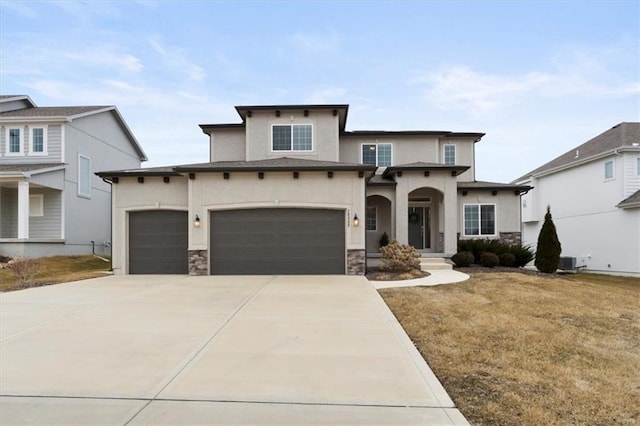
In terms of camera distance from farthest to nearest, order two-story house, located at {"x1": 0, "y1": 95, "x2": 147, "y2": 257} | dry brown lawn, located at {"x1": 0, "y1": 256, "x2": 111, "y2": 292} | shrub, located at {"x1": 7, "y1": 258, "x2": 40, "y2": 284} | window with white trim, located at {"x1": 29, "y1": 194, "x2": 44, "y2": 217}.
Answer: window with white trim, located at {"x1": 29, "y1": 194, "x2": 44, "y2": 217}
two-story house, located at {"x1": 0, "y1": 95, "x2": 147, "y2": 257}
dry brown lawn, located at {"x1": 0, "y1": 256, "x2": 111, "y2": 292}
shrub, located at {"x1": 7, "y1": 258, "x2": 40, "y2": 284}

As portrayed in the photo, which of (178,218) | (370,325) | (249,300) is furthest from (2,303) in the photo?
(370,325)

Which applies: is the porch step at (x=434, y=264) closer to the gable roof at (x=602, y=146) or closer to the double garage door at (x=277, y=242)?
the double garage door at (x=277, y=242)

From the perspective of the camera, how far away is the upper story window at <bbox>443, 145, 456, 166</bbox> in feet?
67.3

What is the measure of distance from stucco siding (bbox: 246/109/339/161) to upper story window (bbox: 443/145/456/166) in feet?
21.3

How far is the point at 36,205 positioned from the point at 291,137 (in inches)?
535

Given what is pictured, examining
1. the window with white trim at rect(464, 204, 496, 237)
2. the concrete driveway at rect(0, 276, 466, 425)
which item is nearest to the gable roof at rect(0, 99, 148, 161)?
the concrete driveway at rect(0, 276, 466, 425)

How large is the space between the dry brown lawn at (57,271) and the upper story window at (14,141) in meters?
6.25

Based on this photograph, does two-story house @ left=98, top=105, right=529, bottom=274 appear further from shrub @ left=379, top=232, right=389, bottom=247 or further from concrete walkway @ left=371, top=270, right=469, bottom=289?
concrete walkway @ left=371, top=270, right=469, bottom=289

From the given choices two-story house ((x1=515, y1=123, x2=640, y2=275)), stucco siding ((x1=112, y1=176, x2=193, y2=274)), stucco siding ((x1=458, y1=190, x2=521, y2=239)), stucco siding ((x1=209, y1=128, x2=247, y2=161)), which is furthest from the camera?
stucco siding ((x1=209, y1=128, x2=247, y2=161))

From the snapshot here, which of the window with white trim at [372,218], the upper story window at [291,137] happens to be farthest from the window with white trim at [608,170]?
the upper story window at [291,137]

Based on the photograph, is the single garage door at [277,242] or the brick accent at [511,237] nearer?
the single garage door at [277,242]

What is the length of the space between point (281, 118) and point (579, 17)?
12119 millimetres

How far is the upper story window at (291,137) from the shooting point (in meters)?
17.7

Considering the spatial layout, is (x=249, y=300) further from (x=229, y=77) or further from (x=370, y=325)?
(x=229, y=77)
